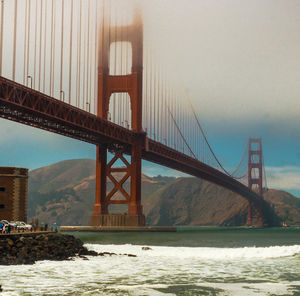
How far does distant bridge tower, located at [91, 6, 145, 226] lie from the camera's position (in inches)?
2793

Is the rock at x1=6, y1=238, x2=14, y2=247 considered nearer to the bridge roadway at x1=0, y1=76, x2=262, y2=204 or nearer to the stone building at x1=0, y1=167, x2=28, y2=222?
the stone building at x1=0, y1=167, x2=28, y2=222

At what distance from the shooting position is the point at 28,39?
2002 inches

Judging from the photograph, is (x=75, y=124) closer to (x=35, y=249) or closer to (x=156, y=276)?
(x=35, y=249)

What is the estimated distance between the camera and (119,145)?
71.9m

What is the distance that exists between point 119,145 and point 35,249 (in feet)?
145

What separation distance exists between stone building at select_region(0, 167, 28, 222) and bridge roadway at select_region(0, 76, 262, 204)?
237 inches

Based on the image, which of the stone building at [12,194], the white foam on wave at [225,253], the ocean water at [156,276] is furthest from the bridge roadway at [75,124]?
the ocean water at [156,276]

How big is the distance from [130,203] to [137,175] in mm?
3242

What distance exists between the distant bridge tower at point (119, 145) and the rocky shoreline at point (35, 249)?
1501 inches

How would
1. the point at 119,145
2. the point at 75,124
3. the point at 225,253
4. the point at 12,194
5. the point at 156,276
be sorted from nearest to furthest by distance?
the point at 156,276
the point at 225,253
the point at 12,194
the point at 75,124
the point at 119,145

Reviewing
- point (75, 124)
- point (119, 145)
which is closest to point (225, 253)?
point (75, 124)

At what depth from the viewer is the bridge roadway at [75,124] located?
155 feet

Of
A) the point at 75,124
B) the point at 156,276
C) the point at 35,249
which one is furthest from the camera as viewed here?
the point at 75,124

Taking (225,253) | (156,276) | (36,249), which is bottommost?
(156,276)
